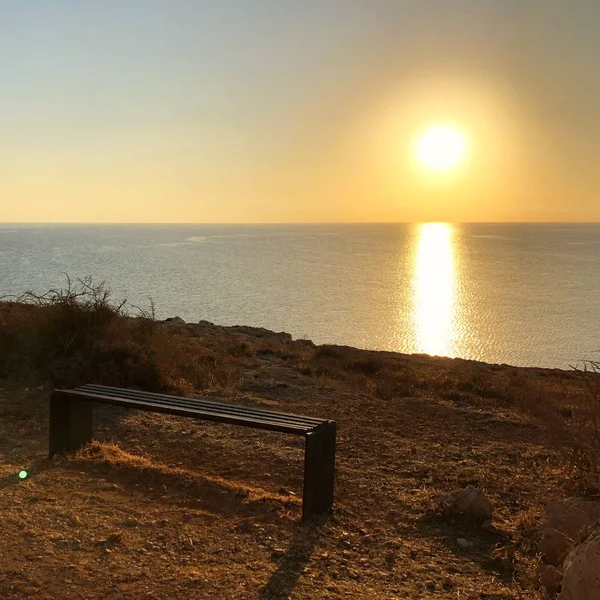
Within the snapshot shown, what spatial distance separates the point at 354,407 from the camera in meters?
8.16

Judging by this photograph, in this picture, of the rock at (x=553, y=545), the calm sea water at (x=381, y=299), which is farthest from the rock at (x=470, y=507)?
the calm sea water at (x=381, y=299)

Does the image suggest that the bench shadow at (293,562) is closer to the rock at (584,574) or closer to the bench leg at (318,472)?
the bench leg at (318,472)

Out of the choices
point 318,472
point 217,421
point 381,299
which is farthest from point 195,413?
point 381,299

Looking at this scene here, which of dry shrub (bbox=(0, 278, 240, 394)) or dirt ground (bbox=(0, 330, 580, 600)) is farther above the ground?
dry shrub (bbox=(0, 278, 240, 394))

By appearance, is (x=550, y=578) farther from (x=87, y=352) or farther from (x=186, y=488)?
(x=87, y=352)

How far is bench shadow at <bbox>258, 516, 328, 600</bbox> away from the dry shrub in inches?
176

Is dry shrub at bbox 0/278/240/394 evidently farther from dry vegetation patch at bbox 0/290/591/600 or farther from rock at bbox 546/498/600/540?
rock at bbox 546/498/600/540

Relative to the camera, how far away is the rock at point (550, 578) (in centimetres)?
327

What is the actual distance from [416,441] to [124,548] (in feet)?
12.4

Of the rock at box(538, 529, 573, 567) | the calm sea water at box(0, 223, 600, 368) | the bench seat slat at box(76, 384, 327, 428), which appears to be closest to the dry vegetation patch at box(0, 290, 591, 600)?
the rock at box(538, 529, 573, 567)

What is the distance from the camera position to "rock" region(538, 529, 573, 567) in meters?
3.63

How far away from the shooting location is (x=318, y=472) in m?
4.22

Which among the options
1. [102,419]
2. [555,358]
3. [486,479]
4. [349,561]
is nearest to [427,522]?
[349,561]

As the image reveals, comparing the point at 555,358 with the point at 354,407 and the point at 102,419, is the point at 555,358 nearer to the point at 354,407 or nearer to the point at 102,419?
the point at 354,407
